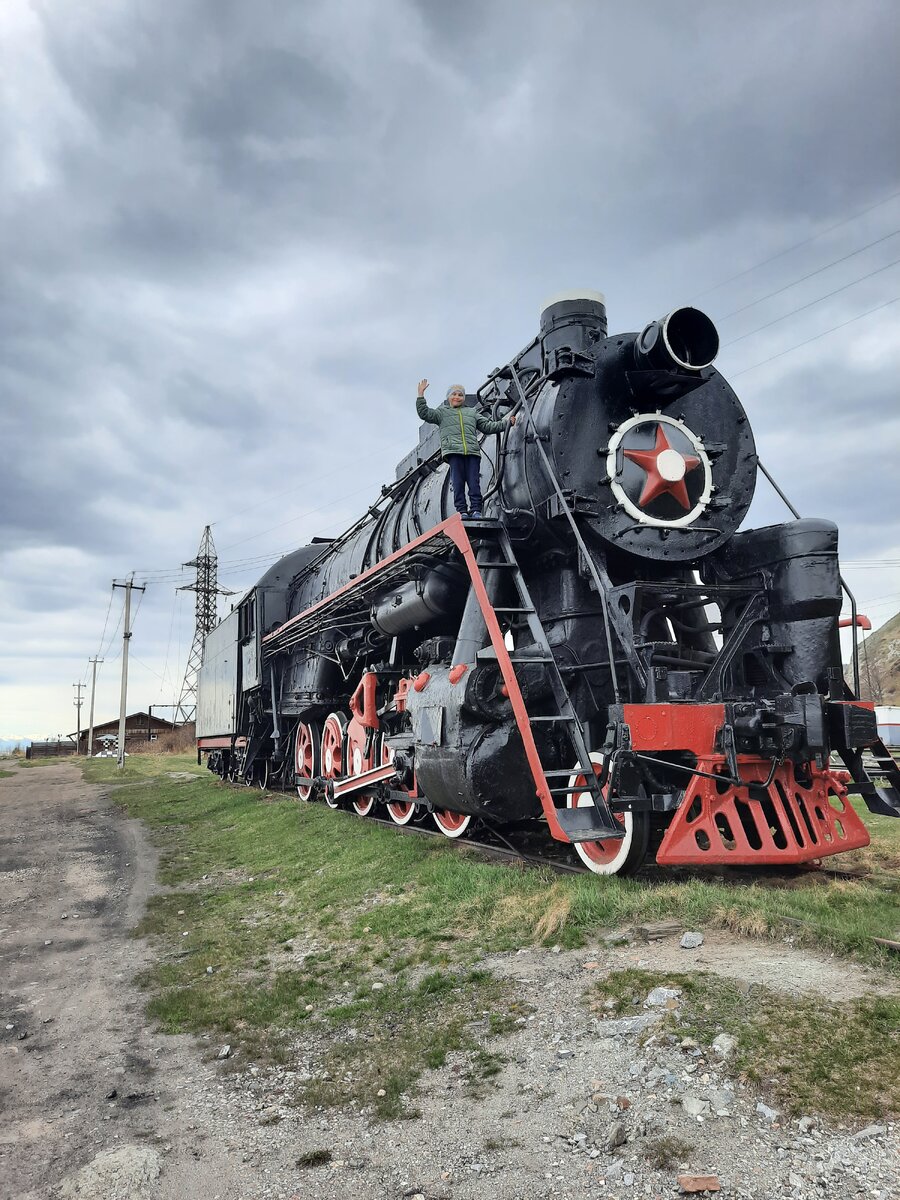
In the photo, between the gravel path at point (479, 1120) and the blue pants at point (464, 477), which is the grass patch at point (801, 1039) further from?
the blue pants at point (464, 477)

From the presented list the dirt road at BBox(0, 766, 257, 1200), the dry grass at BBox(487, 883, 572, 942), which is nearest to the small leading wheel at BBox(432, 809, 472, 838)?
the dry grass at BBox(487, 883, 572, 942)

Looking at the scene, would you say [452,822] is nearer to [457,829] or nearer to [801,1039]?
[457,829]

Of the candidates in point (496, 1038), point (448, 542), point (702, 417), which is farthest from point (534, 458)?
point (496, 1038)

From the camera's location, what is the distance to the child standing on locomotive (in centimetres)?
707

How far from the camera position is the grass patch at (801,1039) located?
2838 mm

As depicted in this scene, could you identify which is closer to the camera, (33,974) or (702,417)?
(33,974)

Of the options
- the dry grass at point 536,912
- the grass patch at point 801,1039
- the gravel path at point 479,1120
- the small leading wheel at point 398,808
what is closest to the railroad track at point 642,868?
the dry grass at point 536,912

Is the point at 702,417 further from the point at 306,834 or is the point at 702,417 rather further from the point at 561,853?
the point at 306,834

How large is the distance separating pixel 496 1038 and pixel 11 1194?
197 centimetres

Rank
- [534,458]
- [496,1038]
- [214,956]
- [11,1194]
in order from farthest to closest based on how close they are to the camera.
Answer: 1. [534,458]
2. [214,956]
3. [496,1038]
4. [11,1194]

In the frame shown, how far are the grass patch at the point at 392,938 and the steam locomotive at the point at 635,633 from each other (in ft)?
1.30

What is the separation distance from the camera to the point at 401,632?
9.33m

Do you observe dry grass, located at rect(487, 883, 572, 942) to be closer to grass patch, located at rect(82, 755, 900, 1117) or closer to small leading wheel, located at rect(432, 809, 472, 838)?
grass patch, located at rect(82, 755, 900, 1117)

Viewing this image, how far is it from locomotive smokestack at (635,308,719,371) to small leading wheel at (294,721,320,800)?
Result: 870 cm
